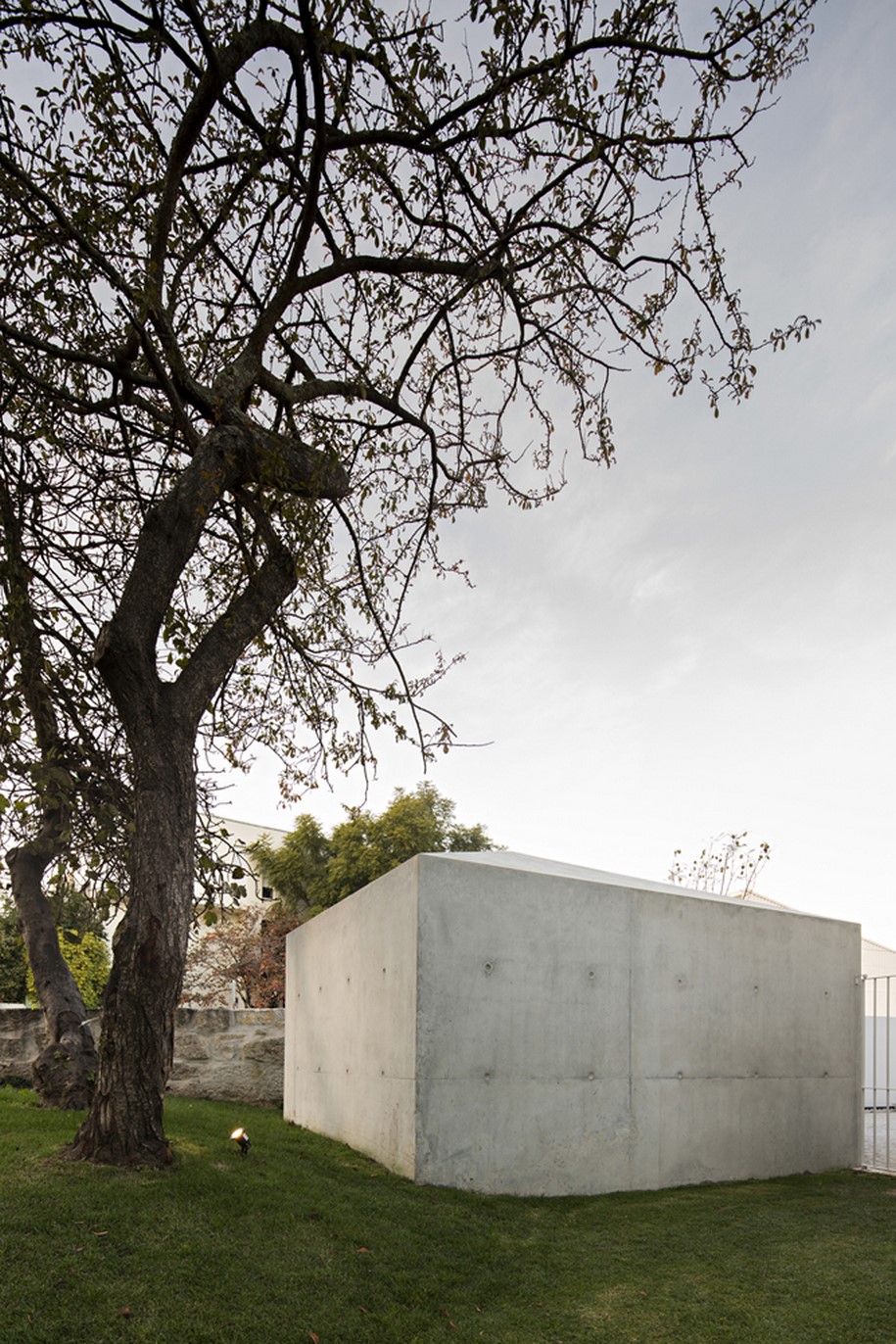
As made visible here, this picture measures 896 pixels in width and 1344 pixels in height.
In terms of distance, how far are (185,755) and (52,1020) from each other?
3.87m

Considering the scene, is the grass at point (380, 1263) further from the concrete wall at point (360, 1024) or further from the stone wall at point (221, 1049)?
the stone wall at point (221, 1049)

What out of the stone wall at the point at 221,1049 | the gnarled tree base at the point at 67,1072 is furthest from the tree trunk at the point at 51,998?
the stone wall at the point at 221,1049

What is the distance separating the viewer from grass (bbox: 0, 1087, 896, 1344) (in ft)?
12.7

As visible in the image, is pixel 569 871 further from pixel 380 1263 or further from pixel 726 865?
pixel 726 865

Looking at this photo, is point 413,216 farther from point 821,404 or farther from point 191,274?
point 821,404

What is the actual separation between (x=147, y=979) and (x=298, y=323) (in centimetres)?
442

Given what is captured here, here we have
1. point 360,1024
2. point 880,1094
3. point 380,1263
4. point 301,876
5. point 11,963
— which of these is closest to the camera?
point 380,1263

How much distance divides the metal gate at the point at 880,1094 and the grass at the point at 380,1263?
2567 millimetres

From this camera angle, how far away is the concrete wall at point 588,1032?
22.1ft

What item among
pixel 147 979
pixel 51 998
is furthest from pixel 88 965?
pixel 147 979

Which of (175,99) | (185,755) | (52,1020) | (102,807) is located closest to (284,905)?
(52,1020)

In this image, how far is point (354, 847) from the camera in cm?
2072

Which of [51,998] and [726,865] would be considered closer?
[51,998]

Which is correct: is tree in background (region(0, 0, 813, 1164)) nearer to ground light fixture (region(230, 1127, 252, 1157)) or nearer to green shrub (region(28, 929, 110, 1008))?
ground light fixture (region(230, 1127, 252, 1157))
